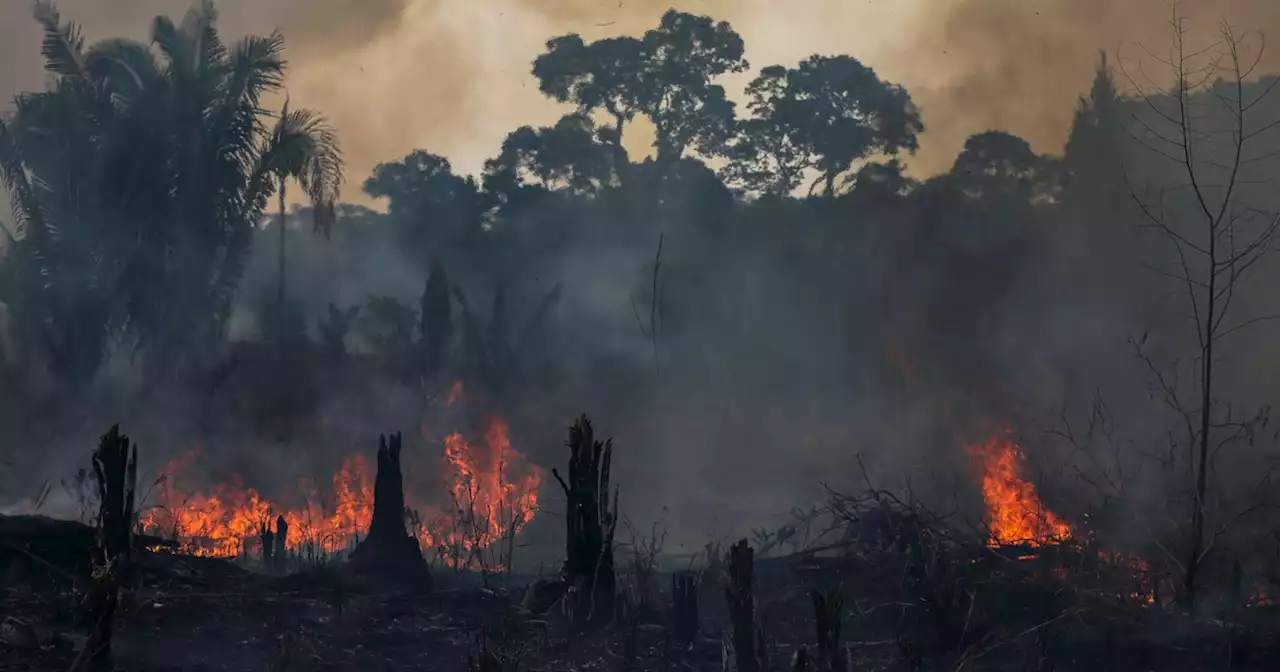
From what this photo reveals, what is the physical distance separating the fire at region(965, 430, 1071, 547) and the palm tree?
1723cm

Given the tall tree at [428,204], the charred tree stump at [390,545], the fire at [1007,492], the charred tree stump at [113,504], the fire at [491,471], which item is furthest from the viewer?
the tall tree at [428,204]

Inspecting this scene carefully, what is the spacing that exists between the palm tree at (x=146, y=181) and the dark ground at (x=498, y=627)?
15.1 metres

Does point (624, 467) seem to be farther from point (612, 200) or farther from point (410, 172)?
point (410, 172)

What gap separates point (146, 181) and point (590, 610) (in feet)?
65.7

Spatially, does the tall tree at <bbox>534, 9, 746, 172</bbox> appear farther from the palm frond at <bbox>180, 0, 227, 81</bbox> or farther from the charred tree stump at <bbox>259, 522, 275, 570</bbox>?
the charred tree stump at <bbox>259, 522, 275, 570</bbox>

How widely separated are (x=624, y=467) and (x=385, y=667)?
19863 mm

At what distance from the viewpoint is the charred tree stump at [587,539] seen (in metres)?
13.0

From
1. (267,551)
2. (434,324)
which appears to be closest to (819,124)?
(434,324)

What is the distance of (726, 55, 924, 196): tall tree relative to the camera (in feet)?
129

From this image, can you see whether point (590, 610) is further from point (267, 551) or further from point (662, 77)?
point (662, 77)

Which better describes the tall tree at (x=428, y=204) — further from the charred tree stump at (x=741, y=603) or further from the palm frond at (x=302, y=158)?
the charred tree stump at (x=741, y=603)

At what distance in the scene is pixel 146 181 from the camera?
2784 centimetres

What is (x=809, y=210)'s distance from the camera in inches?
1539

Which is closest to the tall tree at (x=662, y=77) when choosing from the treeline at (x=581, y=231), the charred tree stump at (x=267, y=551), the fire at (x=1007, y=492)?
the treeline at (x=581, y=231)
